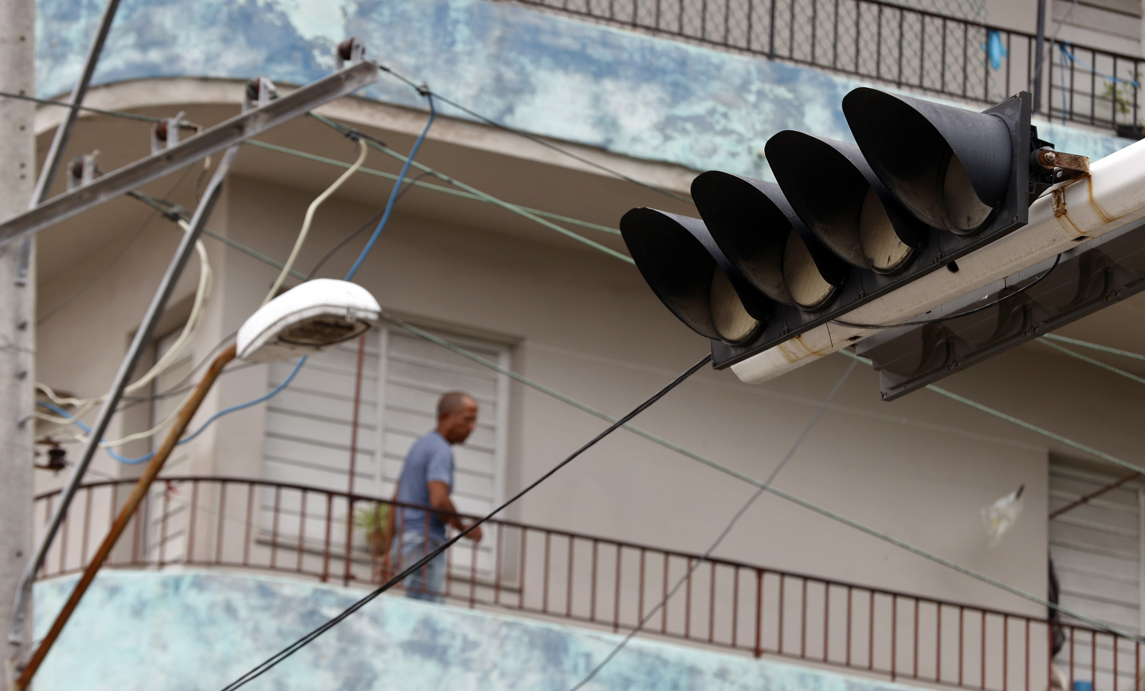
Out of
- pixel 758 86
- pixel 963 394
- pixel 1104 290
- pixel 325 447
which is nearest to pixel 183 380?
pixel 325 447

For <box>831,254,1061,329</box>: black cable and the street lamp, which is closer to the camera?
<box>831,254,1061,329</box>: black cable

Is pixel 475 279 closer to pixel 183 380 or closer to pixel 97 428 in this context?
pixel 183 380

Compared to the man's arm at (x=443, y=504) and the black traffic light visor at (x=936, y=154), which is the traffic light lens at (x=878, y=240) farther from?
the man's arm at (x=443, y=504)

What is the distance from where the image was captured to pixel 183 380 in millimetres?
12133

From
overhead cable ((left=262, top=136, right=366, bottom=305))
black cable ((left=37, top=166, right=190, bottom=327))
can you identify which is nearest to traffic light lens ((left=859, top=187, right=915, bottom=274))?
overhead cable ((left=262, top=136, right=366, bottom=305))

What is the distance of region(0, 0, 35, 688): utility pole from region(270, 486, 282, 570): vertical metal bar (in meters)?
2.41

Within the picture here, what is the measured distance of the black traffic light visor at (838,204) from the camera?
200 inches

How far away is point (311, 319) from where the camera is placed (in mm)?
7695

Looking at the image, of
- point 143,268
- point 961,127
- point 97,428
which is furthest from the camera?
point 143,268

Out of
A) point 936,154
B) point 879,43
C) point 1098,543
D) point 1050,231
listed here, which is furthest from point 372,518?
point 1050,231

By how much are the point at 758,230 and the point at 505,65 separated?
651 centimetres

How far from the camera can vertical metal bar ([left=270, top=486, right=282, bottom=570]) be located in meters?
10.7

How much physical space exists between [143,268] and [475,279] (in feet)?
8.17

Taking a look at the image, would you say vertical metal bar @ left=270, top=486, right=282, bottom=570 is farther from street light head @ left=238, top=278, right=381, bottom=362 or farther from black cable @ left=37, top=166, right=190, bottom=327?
street light head @ left=238, top=278, right=381, bottom=362
